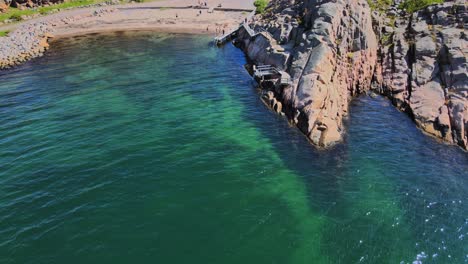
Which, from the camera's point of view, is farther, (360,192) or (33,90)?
(33,90)

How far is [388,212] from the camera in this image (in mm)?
26266

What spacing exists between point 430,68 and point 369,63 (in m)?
7.54

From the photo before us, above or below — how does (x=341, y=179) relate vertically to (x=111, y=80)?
below

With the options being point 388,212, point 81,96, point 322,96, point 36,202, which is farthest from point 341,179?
point 81,96

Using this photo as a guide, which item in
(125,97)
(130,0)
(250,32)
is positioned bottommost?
(125,97)

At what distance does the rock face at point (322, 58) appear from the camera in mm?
37594

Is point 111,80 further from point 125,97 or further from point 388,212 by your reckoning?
point 388,212

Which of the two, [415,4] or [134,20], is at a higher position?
[415,4]

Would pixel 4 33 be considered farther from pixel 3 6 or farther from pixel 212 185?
pixel 212 185

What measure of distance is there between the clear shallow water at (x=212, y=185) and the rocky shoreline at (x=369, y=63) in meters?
2.32

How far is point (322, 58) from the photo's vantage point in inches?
1645

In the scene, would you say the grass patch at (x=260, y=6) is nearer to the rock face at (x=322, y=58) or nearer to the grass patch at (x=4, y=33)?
the rock face at (x=322, y=58)

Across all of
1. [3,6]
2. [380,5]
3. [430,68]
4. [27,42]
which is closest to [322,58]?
[430,68]

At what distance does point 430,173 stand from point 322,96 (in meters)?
13.2
